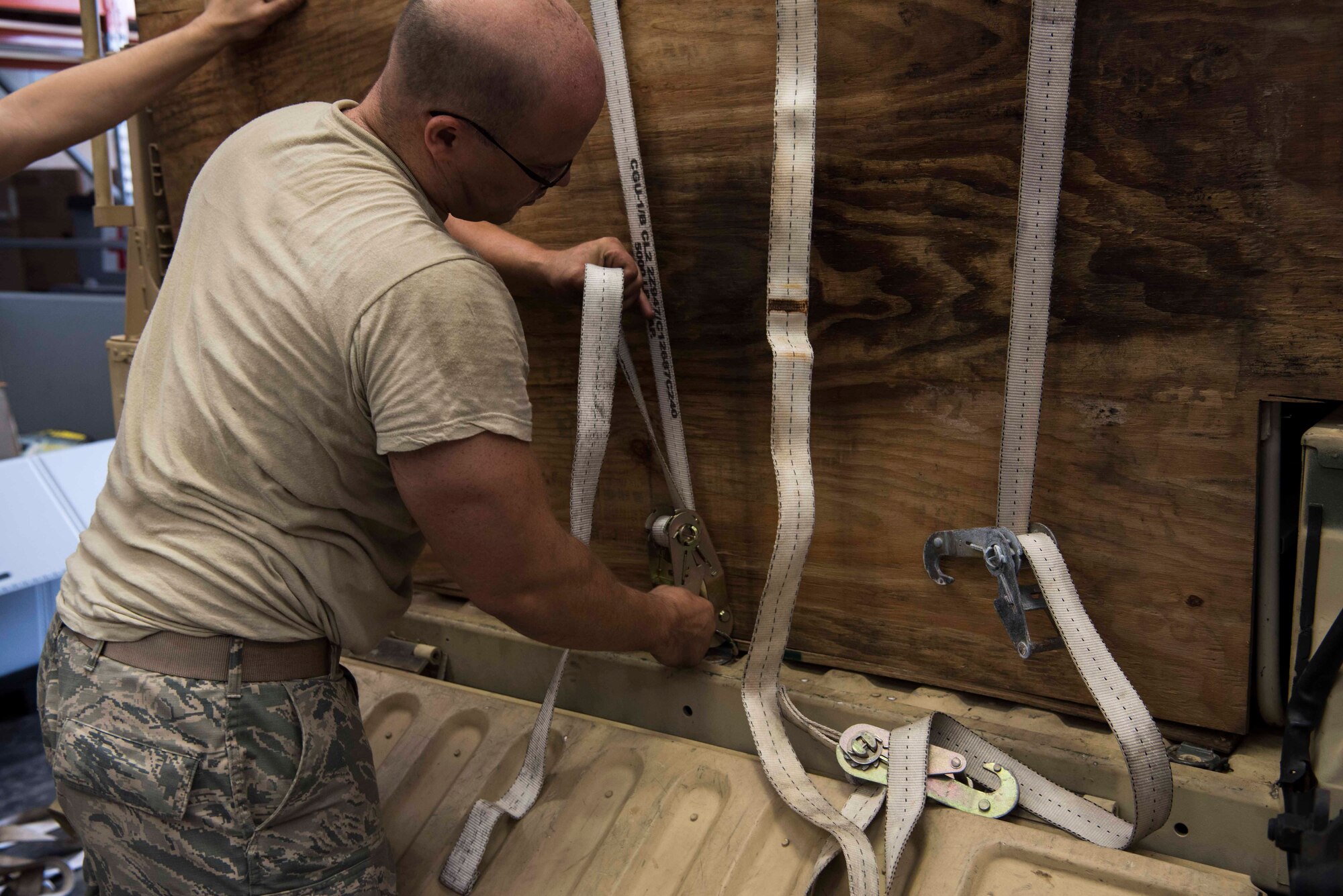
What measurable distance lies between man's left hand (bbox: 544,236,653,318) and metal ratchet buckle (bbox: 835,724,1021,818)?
2.47 feet

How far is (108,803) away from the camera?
1.45m

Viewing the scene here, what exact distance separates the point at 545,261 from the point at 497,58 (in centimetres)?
48

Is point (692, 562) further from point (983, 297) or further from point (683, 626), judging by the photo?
point (983, 297)

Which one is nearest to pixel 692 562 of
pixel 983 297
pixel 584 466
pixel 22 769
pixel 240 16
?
pixel 584 466

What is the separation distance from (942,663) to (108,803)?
1256 mm

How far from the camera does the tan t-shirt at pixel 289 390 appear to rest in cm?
123

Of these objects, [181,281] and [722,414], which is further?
[722,414]

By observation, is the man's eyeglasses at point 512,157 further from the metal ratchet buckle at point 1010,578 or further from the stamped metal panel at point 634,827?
the stamped metal panel at point 634,827

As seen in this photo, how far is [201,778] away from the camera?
4.56 ft

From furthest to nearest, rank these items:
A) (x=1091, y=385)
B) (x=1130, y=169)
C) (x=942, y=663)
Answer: (x=942, y=663) < (x=1091, y=385) < (x=1130, y=169)

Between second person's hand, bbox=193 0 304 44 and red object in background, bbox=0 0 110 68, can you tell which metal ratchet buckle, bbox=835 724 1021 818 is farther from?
red object in background, bbox=0 0 110 68

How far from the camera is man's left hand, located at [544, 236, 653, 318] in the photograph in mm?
1651

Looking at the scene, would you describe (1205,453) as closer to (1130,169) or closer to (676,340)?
(1130,169)

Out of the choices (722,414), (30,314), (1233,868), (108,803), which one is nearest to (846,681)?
(722,414)
